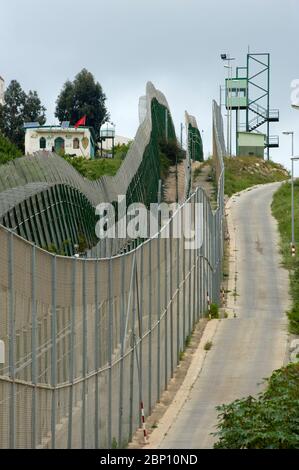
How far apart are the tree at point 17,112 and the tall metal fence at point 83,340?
3617 inches

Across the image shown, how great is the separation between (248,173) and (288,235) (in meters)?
32.3

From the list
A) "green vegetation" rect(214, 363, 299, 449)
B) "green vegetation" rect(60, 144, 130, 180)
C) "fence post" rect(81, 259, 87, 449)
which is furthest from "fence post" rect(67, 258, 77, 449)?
"green vegetation" rect(60, 144, 130, 180)

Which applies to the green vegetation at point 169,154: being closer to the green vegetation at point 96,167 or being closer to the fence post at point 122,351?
the green vegetation at point 96,167

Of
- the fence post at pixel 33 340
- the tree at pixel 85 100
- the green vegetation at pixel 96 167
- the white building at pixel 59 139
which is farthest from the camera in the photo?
the tree at pixel 85 100

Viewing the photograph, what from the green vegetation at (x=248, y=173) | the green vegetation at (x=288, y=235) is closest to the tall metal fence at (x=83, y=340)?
the green vegetation at (x=288, y=235)

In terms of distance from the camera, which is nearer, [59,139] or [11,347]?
[11,347]

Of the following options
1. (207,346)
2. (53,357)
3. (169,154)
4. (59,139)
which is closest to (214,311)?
(207,346)

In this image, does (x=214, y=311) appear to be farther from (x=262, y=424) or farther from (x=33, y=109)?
(x=33, y=109)

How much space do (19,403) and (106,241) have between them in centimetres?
1917

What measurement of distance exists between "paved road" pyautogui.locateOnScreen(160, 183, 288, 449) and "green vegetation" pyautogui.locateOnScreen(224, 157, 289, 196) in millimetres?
20799

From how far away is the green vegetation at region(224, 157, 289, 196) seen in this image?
293 ft

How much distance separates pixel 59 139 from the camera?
120m

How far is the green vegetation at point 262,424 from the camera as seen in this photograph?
789 inches

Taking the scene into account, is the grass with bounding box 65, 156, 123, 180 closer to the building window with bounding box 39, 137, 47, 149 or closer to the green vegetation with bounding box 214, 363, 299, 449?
the building window with bounding box 39, 137, 47, 149
